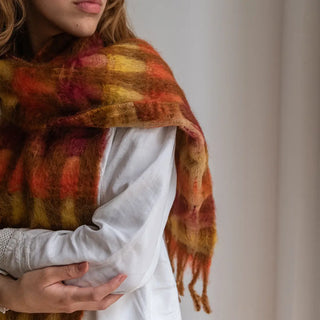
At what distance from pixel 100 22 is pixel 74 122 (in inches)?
11.5

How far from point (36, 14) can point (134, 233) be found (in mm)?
527

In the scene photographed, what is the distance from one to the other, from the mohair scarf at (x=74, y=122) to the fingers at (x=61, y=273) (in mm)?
86

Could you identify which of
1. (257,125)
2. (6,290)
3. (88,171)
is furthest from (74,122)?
(257,125)

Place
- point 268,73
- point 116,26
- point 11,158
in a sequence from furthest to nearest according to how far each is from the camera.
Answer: point 268,73 < point 116,26 < point 11,158

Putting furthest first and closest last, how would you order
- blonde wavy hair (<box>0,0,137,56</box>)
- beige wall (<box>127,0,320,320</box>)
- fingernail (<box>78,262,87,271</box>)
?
beige wall (<box>127,0,320,320</box>)
blonde wavy hair (<box>0,0,137,56</box>)
fingernail (<box>78,262,87,271</box>)

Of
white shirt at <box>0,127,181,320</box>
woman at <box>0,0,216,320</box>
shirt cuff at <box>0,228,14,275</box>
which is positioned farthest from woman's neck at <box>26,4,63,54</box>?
shirt cuff at <box>0,228,14,275</box>

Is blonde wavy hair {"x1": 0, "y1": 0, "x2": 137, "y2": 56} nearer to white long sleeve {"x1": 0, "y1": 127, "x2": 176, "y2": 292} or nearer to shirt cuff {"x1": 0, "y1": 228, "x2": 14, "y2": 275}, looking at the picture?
white long sleeve {"x1": 0, "y1": 127, "x2": 176, "y2": 292}

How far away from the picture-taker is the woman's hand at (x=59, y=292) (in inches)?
32.1

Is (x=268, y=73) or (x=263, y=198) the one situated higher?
(x=268, y=73)

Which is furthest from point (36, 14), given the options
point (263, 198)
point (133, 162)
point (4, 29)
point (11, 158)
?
point (263, 198)

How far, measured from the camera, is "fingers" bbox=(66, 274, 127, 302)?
2.67 ft

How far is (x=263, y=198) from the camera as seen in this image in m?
1.35

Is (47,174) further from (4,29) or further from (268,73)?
(268,73)

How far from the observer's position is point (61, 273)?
816 millimetres
